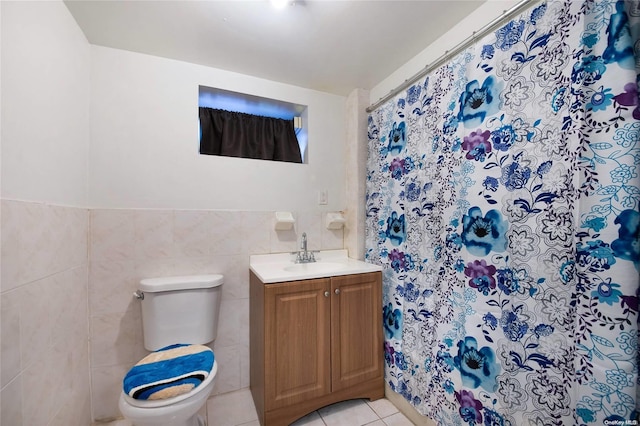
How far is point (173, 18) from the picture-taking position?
51.1 inches

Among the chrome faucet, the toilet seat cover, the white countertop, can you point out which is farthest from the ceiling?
the toilet seat cover

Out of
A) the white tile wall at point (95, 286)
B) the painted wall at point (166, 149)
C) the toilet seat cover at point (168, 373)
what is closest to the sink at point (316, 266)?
the white tile wall at point (95, 286)

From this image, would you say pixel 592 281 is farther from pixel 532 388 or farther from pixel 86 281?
pixel 86 281

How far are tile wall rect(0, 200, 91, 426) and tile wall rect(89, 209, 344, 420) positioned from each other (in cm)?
7

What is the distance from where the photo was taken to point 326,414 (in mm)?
1523

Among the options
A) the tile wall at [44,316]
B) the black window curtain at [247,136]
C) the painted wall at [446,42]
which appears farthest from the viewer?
the black window curtain at [247,136]

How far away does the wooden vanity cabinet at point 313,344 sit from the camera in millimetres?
1365

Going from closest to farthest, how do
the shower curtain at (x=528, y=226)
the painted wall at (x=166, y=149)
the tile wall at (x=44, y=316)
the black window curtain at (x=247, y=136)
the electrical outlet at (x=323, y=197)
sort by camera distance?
the shower curtain at (x=528, y=226)
the tile wall at (x=44, y=316)
the painted wall at (x=166, y=149)
the black window curtain at (x=247, y=136)
the electrical outlet at (x=323, y=197)

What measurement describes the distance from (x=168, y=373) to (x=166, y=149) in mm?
1272

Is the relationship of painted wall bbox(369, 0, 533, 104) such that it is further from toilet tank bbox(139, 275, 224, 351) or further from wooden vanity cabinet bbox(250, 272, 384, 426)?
toilet tank bbox(139, 275, 224, 351)

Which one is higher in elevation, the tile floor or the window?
the window

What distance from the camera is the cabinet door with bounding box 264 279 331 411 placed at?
4.46 ft

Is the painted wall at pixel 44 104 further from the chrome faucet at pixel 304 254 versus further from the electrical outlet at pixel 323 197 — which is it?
the electrical outlet at pixel 323 197

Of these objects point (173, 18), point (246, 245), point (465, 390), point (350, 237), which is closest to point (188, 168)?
point (246, 245)
